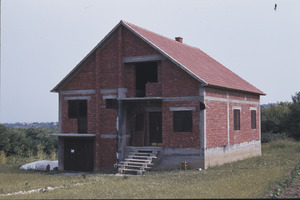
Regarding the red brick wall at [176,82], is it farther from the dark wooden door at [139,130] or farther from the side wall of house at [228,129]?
the dark wooden door at [139,130]

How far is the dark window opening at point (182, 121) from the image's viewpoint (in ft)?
70.5

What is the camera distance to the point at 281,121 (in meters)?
41.1

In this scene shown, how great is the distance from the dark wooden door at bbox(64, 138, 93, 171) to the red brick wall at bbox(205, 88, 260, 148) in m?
7.51

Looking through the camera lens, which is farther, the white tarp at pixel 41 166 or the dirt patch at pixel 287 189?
the white tarp at pixel 41 166

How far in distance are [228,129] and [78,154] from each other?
9.52 m

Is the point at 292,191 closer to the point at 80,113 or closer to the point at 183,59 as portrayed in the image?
the point at 183,59

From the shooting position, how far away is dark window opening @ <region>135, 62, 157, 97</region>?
25000mm

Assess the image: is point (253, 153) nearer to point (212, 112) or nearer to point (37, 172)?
point (212, 112)

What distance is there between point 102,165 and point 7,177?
5.46 metres

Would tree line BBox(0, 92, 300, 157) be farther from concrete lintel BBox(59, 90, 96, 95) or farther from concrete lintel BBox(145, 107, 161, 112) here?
concrete lintel BBox(145, 107, 161, 112)

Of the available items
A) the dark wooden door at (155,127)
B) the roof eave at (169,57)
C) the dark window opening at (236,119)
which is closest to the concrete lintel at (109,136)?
the dark wooden door at (155,127)

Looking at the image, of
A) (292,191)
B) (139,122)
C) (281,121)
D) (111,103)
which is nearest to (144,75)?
(111,103)

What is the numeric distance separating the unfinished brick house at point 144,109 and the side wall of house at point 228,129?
0.06m

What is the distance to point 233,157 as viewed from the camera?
24922mm
